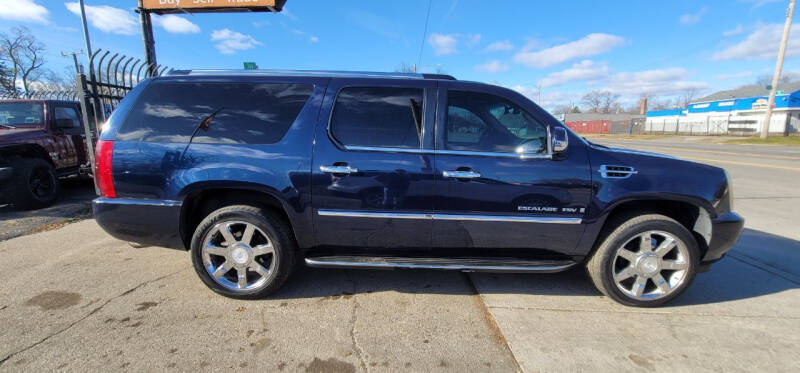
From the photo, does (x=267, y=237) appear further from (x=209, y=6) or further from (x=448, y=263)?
(x=209, y=6)

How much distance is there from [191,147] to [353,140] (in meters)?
1.29

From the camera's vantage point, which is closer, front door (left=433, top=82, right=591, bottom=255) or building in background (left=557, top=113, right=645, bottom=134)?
front door (left=433, top=82, right=591, bottom=255)

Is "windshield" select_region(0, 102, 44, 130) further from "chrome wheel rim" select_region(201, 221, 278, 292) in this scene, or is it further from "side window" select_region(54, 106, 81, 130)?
"chrome wheel rim" select_region(201, 221, 278, 292)

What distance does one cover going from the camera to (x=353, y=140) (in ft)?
8.87

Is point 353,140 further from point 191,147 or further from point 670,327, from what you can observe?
point 670,327

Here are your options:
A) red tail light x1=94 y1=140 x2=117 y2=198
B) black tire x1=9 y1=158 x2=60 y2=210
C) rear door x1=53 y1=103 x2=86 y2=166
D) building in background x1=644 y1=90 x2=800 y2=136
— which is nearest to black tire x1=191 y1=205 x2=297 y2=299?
red tail light x1=94 y1=140 x2=117 y2=198

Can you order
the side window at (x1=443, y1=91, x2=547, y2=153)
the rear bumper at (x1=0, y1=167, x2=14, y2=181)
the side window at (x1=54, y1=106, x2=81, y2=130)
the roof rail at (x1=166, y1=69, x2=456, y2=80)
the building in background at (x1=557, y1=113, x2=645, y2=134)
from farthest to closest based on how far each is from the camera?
1. the building in background at (x1=557, y1=113, x2=645, y2=134)
2. the side window at (x1=54, y1=106, x2=81, y2=130)
3. the rear bumper at (x1=0, y1=167, x2=14, y2=181)
4. the roof rail at (x1=166, y1=69, x2=456, y2=80)
5. the side window at (x1=443, y1=91, x2=547, y2=153)

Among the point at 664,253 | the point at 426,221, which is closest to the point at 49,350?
the point at 426,221

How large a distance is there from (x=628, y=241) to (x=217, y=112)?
3499mm

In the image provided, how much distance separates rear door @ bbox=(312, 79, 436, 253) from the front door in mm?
131

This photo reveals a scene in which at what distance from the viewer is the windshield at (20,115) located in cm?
592

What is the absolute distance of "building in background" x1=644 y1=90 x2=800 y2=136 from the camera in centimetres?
3659

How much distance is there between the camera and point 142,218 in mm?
2779

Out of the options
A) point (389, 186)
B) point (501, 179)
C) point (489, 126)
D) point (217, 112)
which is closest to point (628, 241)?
point (501, 179)
